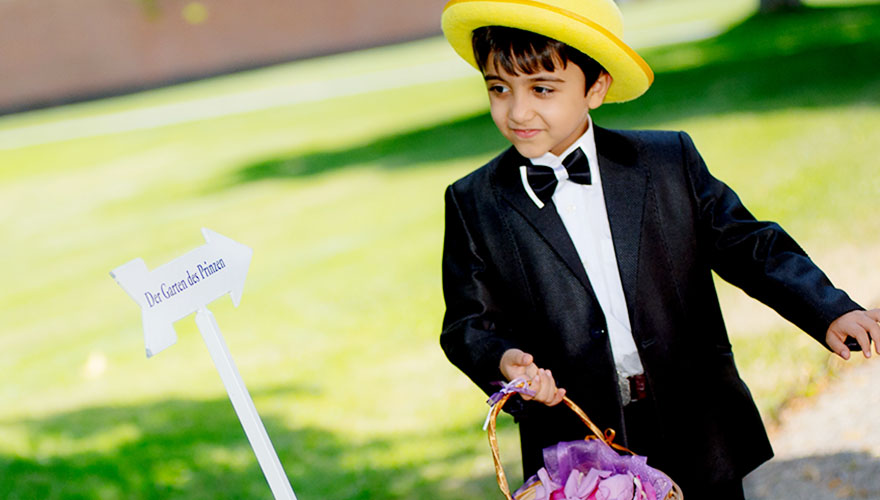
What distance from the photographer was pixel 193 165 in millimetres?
15055

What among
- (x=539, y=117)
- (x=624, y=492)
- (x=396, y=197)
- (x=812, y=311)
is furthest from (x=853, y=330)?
(x=396, y=197)

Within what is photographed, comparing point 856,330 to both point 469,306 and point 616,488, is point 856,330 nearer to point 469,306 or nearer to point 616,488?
point 616,488

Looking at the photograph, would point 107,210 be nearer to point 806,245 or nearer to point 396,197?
point 396,197

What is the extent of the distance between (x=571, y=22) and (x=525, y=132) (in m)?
0.30

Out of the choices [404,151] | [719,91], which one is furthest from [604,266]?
[719,91]

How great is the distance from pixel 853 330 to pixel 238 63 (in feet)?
109

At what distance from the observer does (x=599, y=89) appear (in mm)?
2438

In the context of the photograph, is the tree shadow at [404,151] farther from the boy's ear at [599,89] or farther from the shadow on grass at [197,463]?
the boy's ear at [599,89]

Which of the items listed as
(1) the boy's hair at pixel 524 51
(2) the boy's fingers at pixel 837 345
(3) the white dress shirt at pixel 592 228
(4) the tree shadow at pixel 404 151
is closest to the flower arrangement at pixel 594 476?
(3) the white dress shirt at pixel 592 228

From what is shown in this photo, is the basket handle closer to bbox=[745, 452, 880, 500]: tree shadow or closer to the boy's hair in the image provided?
the boy's hair

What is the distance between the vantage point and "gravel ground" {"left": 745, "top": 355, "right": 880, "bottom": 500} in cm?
339

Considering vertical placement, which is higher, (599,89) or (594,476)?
→ (599,89)

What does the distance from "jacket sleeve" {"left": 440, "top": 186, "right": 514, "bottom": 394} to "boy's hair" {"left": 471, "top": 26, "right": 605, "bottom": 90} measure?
40 centimetres

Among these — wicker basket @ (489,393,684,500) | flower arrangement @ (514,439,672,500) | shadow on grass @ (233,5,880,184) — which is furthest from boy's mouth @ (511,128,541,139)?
shadow on grass @ (233,5,880,184)
